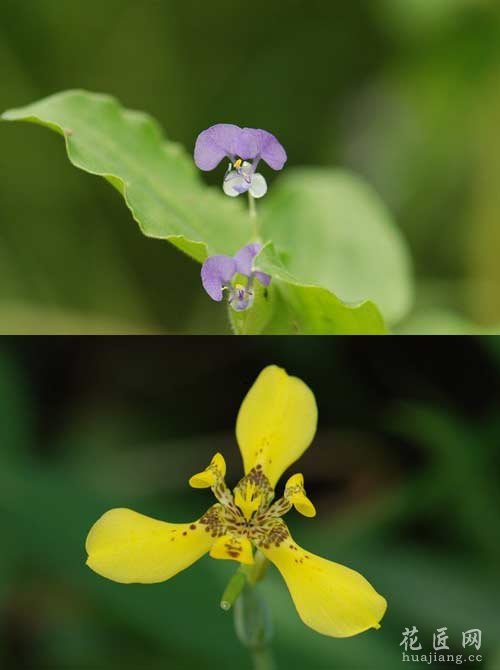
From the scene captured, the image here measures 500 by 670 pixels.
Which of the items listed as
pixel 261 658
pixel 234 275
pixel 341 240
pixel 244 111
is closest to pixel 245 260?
pixel 234 275

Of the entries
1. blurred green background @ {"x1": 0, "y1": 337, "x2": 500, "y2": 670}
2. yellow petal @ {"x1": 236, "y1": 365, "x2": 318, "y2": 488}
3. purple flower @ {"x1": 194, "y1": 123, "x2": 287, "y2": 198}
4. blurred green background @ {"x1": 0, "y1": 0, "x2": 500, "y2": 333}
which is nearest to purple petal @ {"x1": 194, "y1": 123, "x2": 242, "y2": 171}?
purple flower @ {"x1": 194, "y1": 123, "x2": 287, "y2": 198}

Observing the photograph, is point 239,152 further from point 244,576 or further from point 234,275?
point 244,576

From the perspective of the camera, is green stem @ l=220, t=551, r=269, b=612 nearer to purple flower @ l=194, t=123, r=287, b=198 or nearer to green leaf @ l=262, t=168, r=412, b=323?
purple flower @ l=194, t=123, r=287, b=198

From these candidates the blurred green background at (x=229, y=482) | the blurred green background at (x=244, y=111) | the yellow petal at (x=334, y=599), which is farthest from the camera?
the blurred green background at (x=244, y=111)

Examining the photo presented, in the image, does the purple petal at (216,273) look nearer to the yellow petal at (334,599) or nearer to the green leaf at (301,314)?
the green leaf at (301,314)

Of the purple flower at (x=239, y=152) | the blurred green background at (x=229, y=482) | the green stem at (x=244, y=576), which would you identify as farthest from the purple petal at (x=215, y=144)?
the blurred green background at (x=229, y=482)

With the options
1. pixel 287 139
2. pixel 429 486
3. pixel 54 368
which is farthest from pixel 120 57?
pixel 429 486

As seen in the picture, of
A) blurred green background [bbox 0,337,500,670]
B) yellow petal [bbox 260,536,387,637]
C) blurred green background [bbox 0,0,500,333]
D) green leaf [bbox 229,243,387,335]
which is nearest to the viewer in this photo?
yellow petal [bbox 260,536,387,637]
